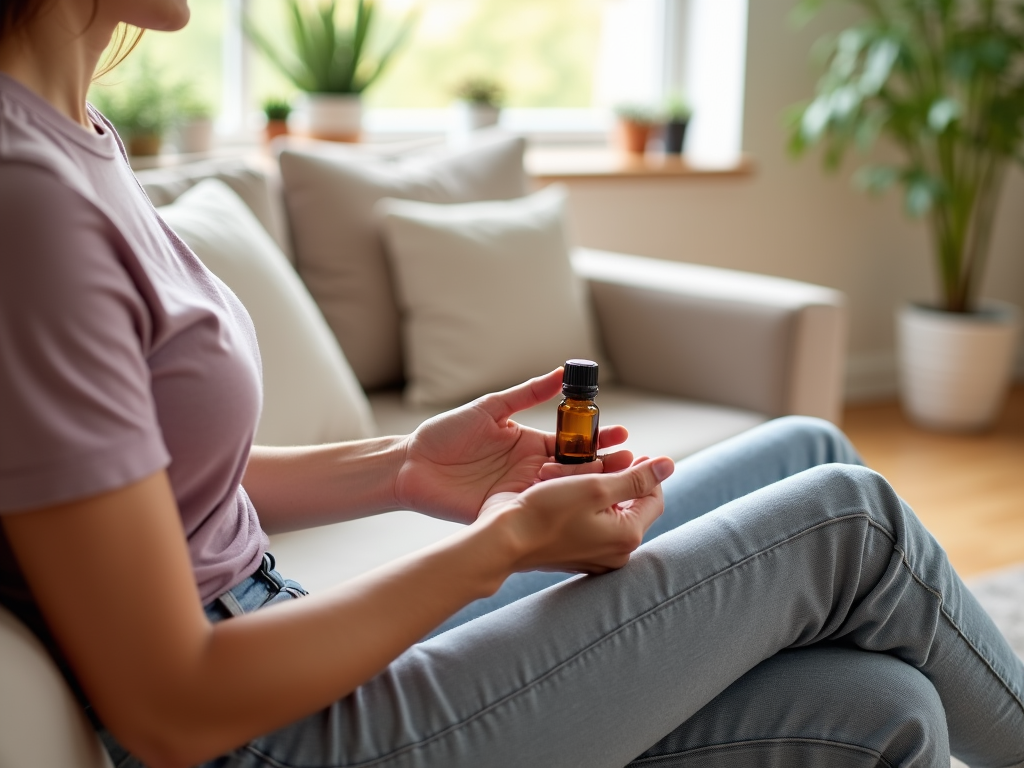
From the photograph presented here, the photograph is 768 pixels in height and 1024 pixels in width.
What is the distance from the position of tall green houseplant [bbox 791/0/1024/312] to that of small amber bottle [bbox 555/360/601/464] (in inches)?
87.7

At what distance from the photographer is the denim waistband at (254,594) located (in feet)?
2.75

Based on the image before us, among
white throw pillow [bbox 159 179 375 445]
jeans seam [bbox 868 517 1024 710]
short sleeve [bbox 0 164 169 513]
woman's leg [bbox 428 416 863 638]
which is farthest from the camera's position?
white throw pillow [bbox 159 179 375 445]

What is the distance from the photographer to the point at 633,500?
950 mm

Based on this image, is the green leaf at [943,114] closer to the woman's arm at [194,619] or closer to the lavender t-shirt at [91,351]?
the woman's arm at [194,619]

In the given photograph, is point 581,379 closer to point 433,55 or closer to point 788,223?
point 433,55

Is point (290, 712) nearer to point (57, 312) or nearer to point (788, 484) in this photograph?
point (57, 312)

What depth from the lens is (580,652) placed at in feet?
2.79

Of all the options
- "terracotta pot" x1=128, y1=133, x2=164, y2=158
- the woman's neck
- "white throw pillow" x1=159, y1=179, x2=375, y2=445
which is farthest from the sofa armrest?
the woman's neck

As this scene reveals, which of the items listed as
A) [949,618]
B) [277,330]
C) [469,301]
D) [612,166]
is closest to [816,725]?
[949,618]

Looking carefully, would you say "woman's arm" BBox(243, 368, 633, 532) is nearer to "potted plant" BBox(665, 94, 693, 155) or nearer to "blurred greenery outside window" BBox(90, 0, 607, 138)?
"blurred greenery outside window" BBox(90, 0, 607, 138)

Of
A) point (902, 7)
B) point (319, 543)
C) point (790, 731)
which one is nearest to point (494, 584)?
point (790, 731)

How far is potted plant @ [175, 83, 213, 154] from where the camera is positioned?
2.43 meters

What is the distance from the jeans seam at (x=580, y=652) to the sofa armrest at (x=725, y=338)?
1023mm

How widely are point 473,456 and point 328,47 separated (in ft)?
5.98
